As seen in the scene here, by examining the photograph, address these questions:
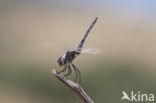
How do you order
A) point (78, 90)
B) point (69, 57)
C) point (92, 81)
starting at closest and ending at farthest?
point (78, 90) < point (69, 57) < point (92, 81)

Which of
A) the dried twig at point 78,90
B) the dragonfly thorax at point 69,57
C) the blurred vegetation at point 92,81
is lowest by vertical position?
the dried twig at point 78,90

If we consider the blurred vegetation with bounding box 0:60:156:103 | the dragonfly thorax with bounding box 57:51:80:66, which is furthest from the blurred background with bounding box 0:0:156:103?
the dragonfly thorax with bounding box 57:51:80:66

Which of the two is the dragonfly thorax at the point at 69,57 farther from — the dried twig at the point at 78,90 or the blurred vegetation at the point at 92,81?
the blurred vegetation at the point at 92,81

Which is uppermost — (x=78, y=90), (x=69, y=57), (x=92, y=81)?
(x=92, y=81)

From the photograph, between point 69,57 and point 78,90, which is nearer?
point 78,90

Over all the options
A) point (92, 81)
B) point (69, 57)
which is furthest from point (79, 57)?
point (69, 57)

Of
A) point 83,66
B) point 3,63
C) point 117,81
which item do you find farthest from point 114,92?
point 3,63

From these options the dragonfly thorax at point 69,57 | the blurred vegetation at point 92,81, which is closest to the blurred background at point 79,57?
the blurred vegetation at point 92,81

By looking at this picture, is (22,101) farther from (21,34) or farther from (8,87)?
(21,34)

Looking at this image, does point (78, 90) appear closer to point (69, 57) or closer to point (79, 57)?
point (69, 57)
